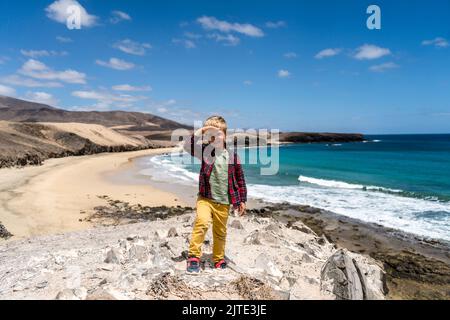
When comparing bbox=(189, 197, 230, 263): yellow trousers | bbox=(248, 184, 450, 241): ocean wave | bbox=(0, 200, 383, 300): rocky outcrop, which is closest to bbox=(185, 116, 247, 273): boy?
bbox=(189, 197, 230, 263): yellow trousers

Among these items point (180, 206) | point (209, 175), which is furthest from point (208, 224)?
point (180, 206)

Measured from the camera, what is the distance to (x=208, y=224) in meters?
5.54

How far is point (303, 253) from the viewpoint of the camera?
7.26 metres

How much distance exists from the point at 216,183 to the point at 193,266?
1.29 meters

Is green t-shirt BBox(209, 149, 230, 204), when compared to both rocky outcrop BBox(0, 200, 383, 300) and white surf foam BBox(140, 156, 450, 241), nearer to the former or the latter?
rocky outcrop BBox(0, 200, 383, 300)

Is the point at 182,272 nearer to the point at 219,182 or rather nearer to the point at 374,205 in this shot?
the point at 219,182

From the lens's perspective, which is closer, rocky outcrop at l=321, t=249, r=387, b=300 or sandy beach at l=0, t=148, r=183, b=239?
rocky outcrop at l=321, t=249, r=387, b=300

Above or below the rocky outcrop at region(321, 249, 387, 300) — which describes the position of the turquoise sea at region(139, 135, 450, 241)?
below

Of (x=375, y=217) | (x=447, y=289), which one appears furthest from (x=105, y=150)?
(x=447, y=289)

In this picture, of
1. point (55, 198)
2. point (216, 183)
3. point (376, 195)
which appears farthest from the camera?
point (376, 195)

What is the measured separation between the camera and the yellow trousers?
5414mm

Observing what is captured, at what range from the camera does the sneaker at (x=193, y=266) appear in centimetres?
529

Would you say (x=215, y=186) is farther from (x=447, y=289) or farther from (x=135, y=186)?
(x=135, y=186)
